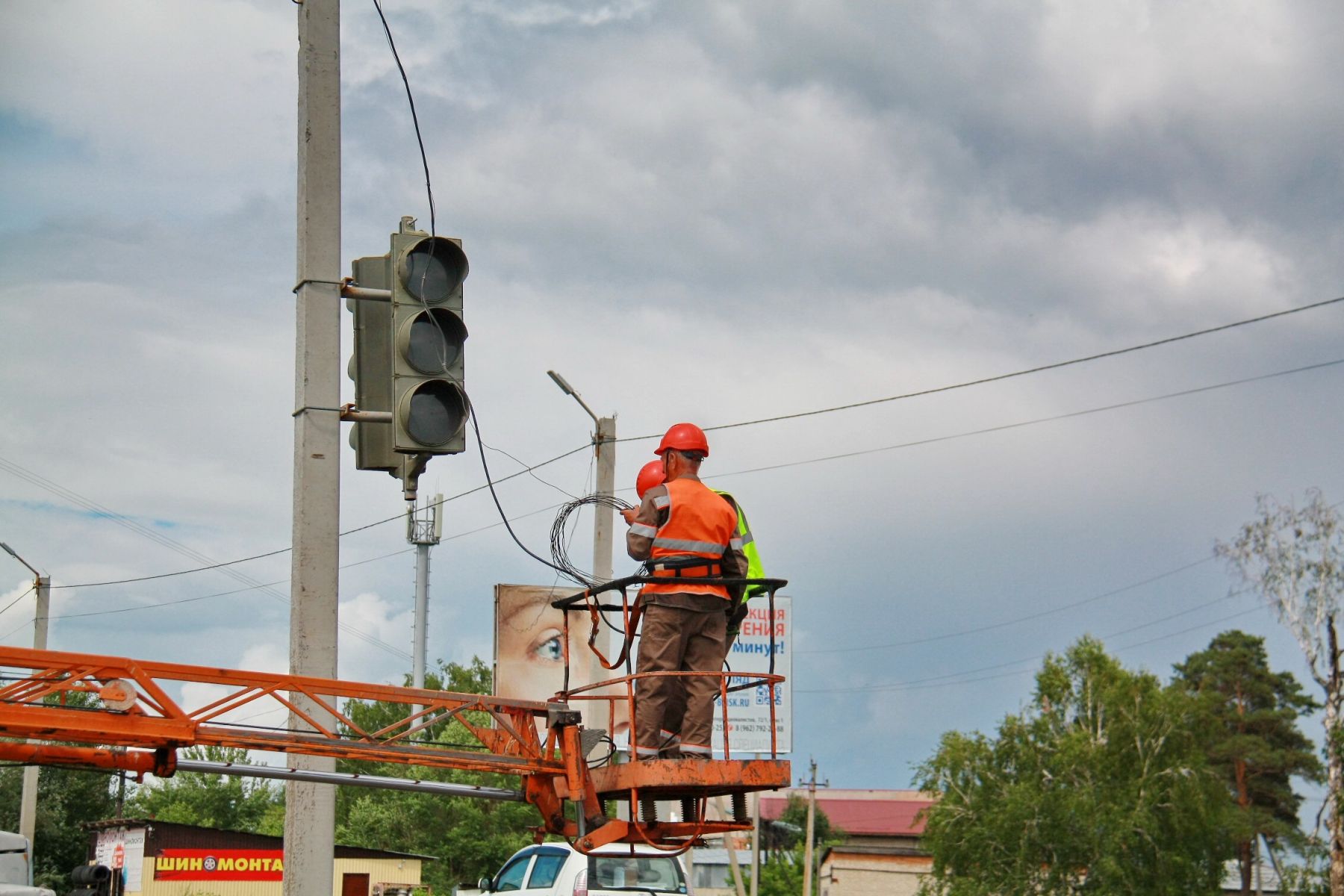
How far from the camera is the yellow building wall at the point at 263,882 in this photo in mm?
43406

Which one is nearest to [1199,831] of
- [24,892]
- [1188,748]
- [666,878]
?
[1188,748]

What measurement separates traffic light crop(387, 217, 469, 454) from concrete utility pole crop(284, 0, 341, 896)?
1.81 feet

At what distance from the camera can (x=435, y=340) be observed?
8102mm

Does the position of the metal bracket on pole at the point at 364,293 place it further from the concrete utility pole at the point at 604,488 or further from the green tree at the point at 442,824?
the green tree at the point at 442,824

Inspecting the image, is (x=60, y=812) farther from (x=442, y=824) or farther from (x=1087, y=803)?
(x=1087, y=803)

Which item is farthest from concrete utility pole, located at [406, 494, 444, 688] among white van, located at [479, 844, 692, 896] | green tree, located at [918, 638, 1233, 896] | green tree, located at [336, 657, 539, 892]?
white van, located at [479, 844, 692, 896]

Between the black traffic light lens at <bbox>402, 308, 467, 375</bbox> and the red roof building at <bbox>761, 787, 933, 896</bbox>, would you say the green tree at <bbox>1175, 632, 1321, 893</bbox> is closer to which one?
the red roof building at <bbox>761, 787, 933, 896</bbox>

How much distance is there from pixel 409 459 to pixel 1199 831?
161ft

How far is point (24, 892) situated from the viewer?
14.0 m

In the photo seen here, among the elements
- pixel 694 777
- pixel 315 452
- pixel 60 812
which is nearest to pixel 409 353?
pixel 315 452

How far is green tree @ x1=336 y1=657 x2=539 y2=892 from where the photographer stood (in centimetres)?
5841

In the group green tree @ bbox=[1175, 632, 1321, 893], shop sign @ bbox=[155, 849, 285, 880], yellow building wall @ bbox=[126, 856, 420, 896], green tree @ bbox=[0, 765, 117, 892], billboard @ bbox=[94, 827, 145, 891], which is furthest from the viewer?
green tree @ bbox=[1175, 632, 1321, 893]

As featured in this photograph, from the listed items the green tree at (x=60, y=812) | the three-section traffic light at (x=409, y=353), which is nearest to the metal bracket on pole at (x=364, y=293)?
the three-section traffic light at (x=409, y=353)

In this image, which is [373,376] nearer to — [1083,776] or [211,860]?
[211,860]
